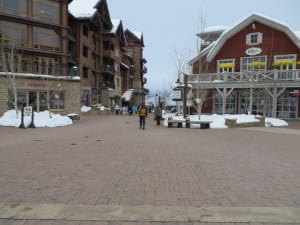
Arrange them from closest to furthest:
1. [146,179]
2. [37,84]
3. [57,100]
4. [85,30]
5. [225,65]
→ [146,179] < [37,84] < [57,100] < [225,65] < [85,30]

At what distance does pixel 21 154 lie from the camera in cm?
838

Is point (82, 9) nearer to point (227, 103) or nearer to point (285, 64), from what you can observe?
point (227, 103)

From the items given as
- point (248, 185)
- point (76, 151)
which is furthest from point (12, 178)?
point (248, 185)

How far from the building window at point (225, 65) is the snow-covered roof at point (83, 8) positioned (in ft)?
53.1

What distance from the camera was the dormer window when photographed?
2709cm

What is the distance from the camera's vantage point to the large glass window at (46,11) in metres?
28.5

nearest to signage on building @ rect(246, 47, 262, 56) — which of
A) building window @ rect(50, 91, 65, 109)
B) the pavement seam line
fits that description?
building window @ rect(50, 91, 65, 109)

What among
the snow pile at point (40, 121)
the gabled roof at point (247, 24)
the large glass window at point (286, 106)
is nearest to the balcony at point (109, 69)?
the gabled roof at point (247, 24)

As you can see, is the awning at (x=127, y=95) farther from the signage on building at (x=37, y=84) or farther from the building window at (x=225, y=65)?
the signage on building at (x=37, y=84)

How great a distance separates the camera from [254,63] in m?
25.8

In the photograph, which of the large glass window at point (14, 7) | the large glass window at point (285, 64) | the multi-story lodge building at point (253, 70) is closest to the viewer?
the large glass window at point (285, 64)

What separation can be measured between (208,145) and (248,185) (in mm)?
5085

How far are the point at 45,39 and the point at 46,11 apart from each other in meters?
2.82

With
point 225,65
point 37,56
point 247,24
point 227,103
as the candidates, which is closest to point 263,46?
point 247,24
